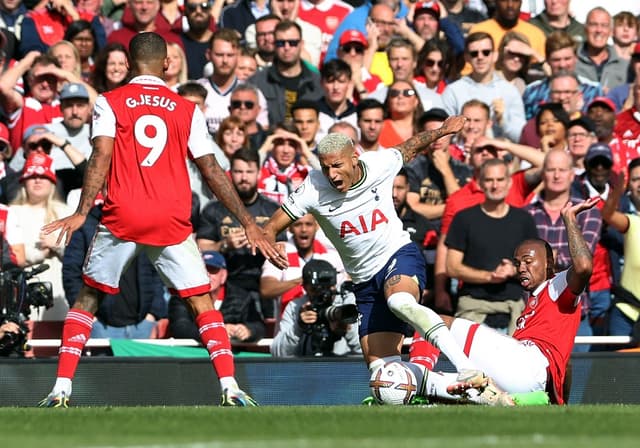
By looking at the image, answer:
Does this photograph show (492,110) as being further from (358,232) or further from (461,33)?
(358,232)

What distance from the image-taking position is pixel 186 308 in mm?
13438

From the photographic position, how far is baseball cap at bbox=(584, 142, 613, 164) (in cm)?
1441

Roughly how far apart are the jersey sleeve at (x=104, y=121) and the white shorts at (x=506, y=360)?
9.87ft

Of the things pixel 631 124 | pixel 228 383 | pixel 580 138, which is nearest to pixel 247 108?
pixel 580 138

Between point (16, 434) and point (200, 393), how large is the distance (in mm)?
4444

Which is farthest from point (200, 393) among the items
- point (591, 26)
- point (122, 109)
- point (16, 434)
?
point (591, 26)

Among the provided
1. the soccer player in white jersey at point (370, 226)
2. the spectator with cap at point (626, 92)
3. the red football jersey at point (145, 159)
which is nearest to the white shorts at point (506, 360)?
the soccer player in white jersey at point (370, 226)

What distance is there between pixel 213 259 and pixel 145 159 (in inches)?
136

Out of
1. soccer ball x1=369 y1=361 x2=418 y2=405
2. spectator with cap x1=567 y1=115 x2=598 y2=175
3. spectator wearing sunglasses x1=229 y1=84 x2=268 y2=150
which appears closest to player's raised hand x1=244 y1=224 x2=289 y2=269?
soccer ball x1=369 y1=361 x2=418 y2=405

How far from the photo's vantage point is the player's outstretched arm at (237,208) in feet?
33.0

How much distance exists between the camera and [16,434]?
24.6 ft

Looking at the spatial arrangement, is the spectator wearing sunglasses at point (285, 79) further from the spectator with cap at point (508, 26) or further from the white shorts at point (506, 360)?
the white shorts at point (506, 360)

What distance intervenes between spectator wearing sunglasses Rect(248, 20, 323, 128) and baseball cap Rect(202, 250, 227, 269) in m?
3.01

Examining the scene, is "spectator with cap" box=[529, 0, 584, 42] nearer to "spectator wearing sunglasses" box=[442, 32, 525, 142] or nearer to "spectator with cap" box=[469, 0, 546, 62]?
"spectator with cap" box=[469, 0, 546, 62]
